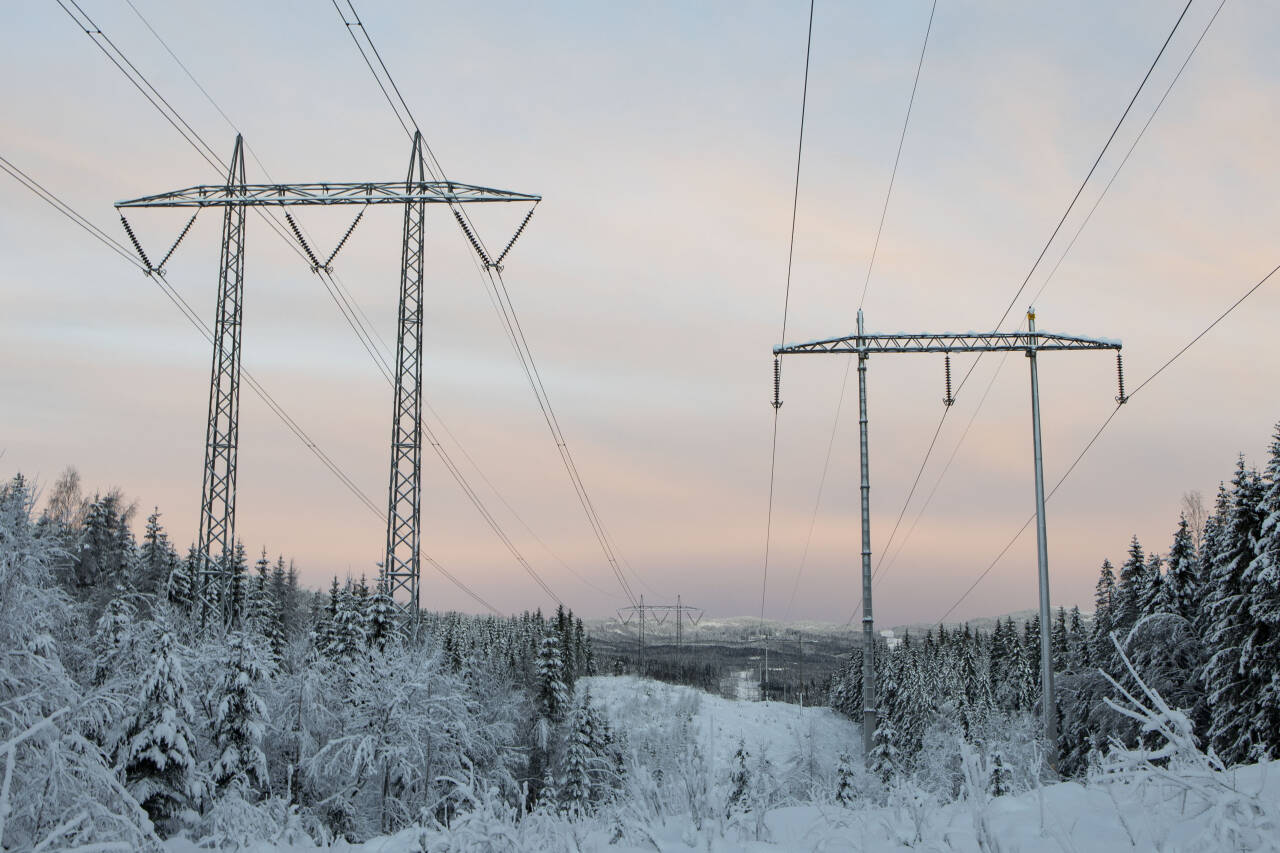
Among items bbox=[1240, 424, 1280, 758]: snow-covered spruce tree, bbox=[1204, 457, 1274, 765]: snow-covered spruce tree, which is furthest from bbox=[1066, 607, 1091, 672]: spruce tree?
bbox=[1240, 424, 1280, 758]: snow-covered spruce tree

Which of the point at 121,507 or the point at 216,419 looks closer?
the point at 216,419

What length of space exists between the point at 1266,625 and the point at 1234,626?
2.88 ft

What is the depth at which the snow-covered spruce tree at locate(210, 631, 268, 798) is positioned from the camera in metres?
28.3

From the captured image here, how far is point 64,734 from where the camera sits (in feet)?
49.8

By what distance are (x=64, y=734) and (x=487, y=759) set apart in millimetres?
32338

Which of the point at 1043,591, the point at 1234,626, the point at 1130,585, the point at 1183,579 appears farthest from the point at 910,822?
the point at 1130,585

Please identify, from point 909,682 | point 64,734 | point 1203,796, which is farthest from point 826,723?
point 1203,796

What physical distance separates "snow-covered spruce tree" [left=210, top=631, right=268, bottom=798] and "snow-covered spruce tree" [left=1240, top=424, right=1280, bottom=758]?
2959 cm

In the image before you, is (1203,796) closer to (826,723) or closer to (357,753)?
(357,753)

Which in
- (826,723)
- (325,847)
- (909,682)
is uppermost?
(325,847)

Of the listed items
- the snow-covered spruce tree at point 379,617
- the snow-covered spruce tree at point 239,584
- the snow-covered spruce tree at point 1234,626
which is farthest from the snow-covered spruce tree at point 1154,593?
the snow-covered spruce tree at point 239,584

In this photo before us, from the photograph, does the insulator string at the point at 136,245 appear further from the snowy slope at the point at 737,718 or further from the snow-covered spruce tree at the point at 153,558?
the snowy slope at the point at 737,718

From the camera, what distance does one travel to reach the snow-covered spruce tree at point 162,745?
23422 millimetres

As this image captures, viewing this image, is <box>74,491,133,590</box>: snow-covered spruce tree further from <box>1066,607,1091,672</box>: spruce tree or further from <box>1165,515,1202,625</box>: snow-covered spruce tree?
<box>1066,607,1091,672</box>: spruce tree
